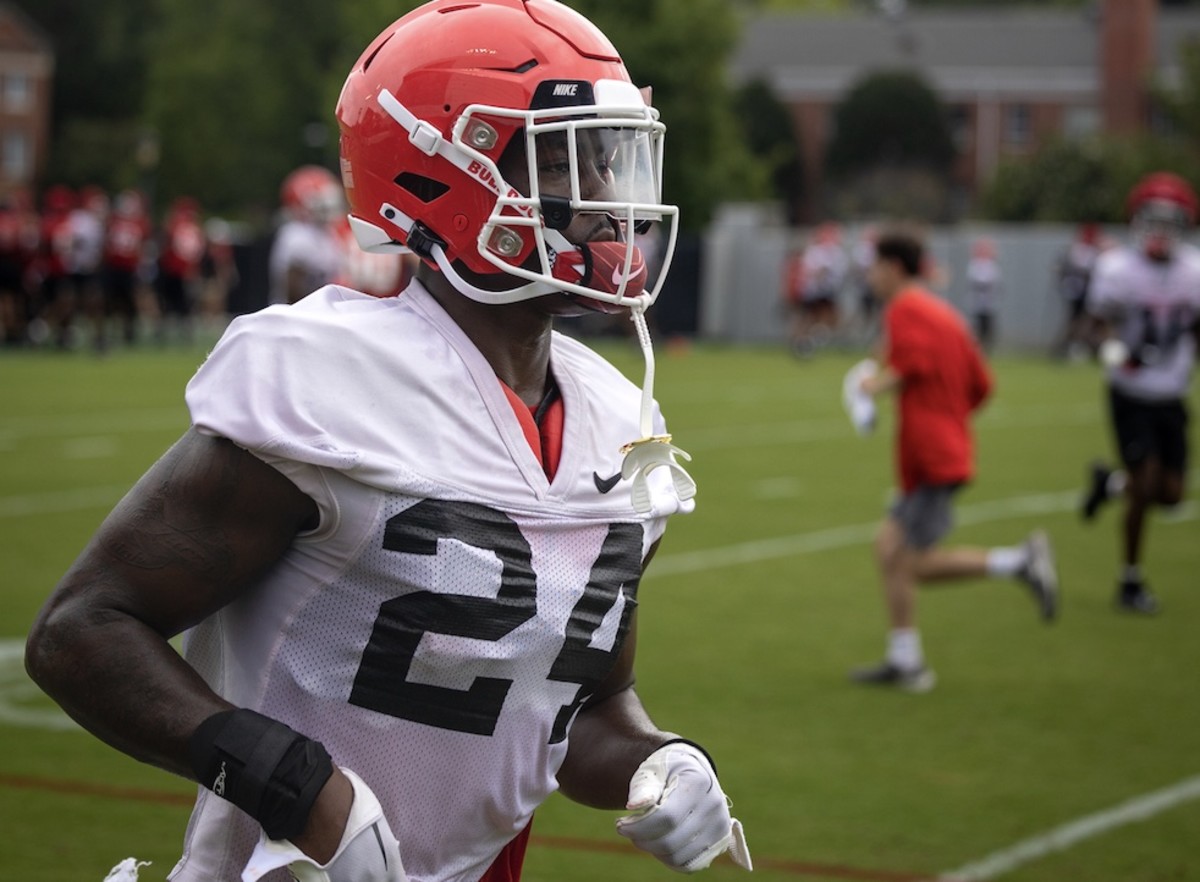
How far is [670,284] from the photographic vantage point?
33.1m

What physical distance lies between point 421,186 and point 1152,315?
26.9 feet

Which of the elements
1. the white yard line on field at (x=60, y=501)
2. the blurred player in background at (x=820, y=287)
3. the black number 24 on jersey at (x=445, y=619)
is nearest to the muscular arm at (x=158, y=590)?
the black number 24 on jersey at (x=445, y=619)

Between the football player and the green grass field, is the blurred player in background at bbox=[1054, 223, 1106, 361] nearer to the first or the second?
the green grass field

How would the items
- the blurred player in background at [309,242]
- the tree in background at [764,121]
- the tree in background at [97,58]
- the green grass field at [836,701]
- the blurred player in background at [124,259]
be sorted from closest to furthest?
1. the green grass field at [836,701]
2. the blurred player in background at [309,242]
3. the blurred player in background at [124,259]
4. the tree in background at [764,121]
5. the tree in background at [97,58]

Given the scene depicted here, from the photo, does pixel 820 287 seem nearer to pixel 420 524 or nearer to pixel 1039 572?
pixel 1039 572

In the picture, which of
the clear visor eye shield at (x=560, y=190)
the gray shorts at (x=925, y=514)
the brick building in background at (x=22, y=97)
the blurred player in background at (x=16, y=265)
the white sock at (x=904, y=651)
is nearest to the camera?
the clear visor eye shield at (x=560, y=190)

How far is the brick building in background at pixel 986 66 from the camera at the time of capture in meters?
61.7

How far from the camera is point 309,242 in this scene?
14.6m

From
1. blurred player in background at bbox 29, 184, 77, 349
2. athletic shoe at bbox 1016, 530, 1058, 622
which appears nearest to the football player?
athletic shoe at bbox 1016, 530, 1058, 622

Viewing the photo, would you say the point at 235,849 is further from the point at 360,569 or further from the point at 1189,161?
the point at 1189,161

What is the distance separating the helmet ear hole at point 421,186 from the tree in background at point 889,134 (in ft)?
192

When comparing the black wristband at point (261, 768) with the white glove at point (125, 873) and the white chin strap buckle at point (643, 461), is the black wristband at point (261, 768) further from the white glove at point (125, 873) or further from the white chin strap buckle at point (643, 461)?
the white chin strap buckle at point (643, 461)

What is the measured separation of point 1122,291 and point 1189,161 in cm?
3676

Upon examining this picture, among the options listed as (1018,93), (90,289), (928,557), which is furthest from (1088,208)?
(928,557)
